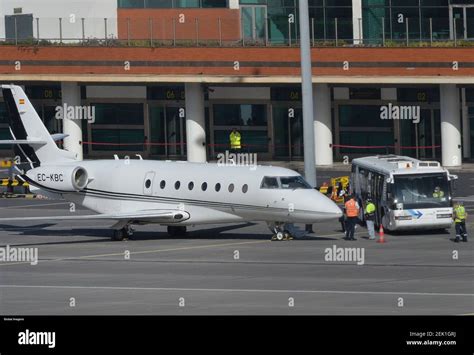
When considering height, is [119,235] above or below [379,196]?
below

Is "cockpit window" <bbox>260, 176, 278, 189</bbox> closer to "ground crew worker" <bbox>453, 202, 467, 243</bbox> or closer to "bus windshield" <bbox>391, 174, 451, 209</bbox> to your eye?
"bus windshield" <bbox>391, 174, 451, 209</bbox>

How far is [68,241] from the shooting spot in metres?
44.5

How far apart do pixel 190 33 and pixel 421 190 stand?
27.4 metres

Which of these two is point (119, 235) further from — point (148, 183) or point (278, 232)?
point (278, 232)

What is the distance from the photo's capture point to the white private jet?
41438mm

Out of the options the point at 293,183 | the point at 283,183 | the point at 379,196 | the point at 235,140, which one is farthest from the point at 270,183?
the point at 235,140

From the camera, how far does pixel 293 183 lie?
1636 inches

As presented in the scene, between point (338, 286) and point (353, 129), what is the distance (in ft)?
135

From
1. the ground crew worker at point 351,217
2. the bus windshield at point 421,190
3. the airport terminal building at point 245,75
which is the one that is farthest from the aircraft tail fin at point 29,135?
the airport terminal building at point 245,75

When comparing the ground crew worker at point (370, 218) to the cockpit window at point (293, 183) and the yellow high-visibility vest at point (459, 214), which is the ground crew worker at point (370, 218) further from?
the yellow high-visibility vest at point (459, 214)

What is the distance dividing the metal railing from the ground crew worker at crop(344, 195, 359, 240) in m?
26.2

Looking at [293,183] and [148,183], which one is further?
[148,183]
